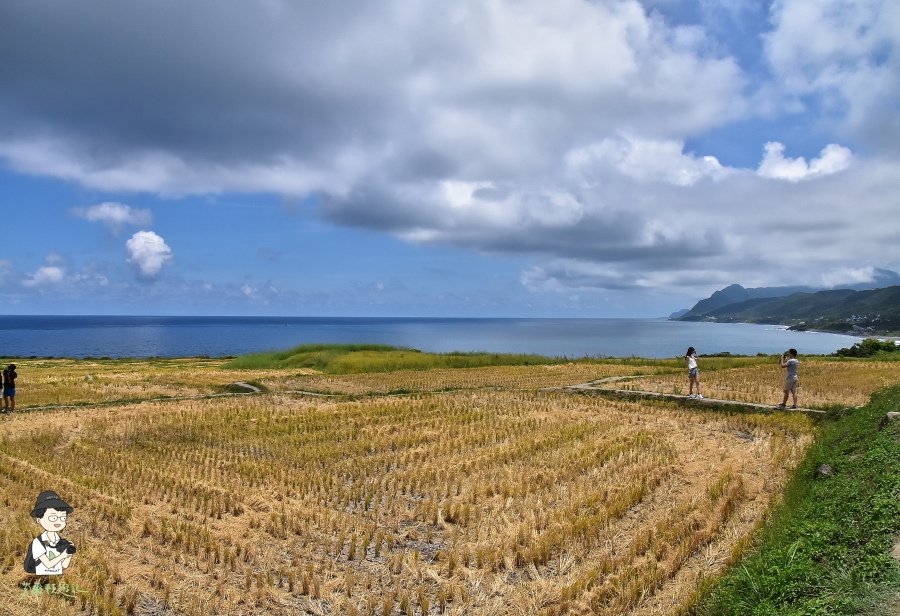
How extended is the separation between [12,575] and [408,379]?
29.6 m

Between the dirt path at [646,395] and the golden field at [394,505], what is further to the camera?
the dirt path at [646,395]

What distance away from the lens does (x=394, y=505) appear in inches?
476

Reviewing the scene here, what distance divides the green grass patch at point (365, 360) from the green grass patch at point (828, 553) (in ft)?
126

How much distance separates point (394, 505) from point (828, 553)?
782cm

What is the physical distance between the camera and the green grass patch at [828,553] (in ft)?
19.7

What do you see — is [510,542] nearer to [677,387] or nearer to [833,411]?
[833,411]

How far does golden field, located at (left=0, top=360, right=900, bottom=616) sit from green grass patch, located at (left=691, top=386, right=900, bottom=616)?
661 mm

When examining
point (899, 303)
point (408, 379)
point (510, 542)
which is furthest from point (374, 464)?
point (899, 303)

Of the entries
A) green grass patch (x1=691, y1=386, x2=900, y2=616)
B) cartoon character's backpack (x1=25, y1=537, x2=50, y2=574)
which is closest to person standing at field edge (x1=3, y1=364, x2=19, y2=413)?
cartoon character's backpack (x1=25, y1=537, x2=50, y2=574)

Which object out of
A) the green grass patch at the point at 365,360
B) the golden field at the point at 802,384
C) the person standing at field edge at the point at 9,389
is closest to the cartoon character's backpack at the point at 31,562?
the person standing at field edge at the point at 9,389

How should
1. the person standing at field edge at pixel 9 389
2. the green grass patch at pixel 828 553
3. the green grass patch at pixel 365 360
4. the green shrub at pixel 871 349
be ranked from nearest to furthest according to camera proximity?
the green grass patch at pixel 828 553
the person standing at field edge at pixel 9 389
the green grass patch at pixel 365 360
the green shrub at pixel 871 349

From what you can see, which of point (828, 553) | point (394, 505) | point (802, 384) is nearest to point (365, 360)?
point (802, 384)

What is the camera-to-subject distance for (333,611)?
312 inches

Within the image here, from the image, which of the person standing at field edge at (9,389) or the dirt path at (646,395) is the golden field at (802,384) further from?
the person standing at field edge at (9,389)
